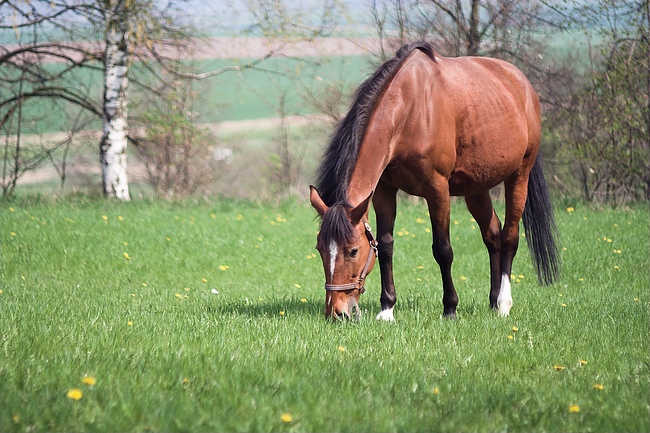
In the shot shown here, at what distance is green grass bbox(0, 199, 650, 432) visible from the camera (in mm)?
3244

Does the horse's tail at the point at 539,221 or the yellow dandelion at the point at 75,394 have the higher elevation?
the horse's tail at the point at 539,221

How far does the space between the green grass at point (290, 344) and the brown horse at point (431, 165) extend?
467mm

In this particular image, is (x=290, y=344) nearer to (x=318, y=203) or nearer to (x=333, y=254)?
(x=333, y=254)

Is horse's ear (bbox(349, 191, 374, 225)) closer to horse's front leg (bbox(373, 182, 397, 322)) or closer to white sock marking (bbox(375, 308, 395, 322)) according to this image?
horse's front leg (bbox(373, 182, 397, 322))

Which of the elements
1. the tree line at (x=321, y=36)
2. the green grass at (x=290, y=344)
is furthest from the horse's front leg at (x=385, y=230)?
the tree line at (x=321, y=36)

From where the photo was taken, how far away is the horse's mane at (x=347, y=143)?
5555 mm

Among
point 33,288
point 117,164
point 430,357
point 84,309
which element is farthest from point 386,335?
point 117,164

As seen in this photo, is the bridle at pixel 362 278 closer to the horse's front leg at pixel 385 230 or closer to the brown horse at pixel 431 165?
the brown horse at pixel 431 165

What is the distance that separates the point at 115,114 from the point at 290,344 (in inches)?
432

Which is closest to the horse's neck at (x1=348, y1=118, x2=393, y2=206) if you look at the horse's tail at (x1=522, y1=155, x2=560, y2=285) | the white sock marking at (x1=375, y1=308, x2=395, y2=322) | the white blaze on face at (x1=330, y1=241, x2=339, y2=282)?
the white blaze on face at (x1=330, y1=241, x2=339, y2=282)

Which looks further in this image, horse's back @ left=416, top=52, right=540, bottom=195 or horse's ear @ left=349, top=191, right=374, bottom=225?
horse's back @ left=416, top=52, right=540, bottom=195

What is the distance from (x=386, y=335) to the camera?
5.14 meters

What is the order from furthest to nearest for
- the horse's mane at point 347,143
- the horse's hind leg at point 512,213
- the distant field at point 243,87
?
the distant field at point 243,87, the horse's hind leg at point 512,213, the horse's mane at point 347,143

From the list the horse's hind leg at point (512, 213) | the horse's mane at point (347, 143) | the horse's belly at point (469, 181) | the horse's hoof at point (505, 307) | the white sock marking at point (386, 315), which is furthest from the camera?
the horse's hind leg at point (512, 213)
